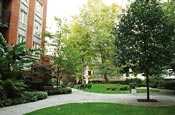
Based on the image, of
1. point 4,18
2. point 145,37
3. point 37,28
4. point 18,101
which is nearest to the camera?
point 18,101

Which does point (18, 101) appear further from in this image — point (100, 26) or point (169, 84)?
point (100, 26)

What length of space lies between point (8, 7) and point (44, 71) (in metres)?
7.96

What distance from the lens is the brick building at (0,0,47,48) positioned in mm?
23047

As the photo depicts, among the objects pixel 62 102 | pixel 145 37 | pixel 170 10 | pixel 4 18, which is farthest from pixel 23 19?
pixel 170 10

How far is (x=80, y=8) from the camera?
4366 cm

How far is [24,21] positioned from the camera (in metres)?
26.8

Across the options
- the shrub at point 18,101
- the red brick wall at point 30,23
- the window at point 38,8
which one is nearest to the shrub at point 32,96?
the shrub at point 18,101

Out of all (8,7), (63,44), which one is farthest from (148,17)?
(8,7)

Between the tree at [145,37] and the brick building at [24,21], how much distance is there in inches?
473

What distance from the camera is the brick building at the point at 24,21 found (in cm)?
2305

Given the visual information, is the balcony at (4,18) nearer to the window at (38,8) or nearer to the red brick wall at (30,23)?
the red brick wall at (30,23)

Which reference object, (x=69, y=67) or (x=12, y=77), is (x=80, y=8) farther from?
(x=12, y=77)

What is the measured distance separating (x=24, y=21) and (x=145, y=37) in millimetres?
15874

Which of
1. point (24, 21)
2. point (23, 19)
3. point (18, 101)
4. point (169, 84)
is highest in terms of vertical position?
point (23, 19)
